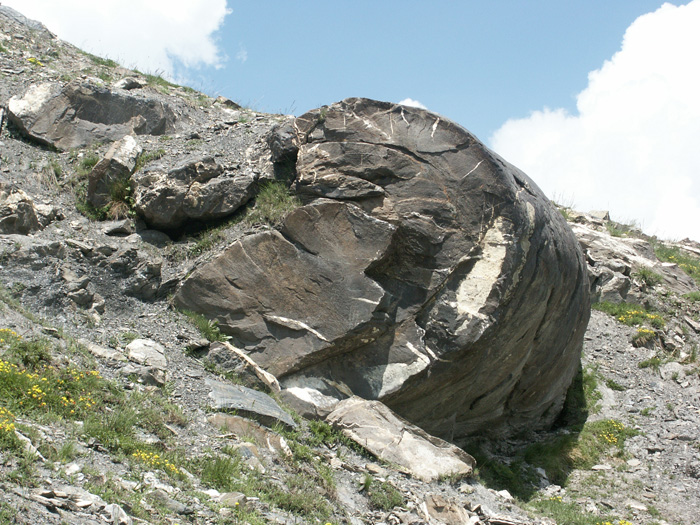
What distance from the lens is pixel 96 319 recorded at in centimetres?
895

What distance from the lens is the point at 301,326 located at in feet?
31.1

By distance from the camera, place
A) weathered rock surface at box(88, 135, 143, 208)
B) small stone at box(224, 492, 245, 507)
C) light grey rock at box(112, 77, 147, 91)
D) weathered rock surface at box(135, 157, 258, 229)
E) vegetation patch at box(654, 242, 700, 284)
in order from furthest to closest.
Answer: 1. vegetation patch at box(654, 242, 700, 284)
2. light grey rock at box(112, 77, 147, 91)
3. weathered rock surface at box(88, 135, 143, 208)
4. weathered rock surface at box(135, 157, 258, 229)
5. small stone at box(224, 492, 245, 507)

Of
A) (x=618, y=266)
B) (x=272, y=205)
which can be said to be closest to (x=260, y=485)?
A: (x=272, y=205)

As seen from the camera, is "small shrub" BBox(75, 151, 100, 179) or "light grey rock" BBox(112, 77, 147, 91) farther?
"light grey rock" BBox(112, 77, 147, 91)

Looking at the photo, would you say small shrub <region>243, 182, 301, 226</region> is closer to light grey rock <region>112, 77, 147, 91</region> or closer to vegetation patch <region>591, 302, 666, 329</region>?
light grey rock <region>112, 77, 147, 91</region>

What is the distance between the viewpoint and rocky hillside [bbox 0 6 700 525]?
6.87 m

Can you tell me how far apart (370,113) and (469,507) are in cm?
615

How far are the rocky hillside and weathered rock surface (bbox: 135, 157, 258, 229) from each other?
4 cm

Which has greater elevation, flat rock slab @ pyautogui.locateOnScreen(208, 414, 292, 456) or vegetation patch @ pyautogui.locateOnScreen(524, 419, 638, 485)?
vegetation patch @ pyautogui.locateOnScreen(524, 419, 638, 485)

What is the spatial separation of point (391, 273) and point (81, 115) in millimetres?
6995

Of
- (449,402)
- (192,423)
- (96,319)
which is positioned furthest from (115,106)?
(449,402)

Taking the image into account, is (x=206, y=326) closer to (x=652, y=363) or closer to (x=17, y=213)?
(x=17, y=213)

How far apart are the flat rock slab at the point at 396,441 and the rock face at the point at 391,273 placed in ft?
1.39

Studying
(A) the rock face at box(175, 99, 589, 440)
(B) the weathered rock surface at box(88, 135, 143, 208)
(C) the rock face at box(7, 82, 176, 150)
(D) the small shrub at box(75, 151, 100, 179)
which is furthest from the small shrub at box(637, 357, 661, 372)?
(D) the small shrub at box(75, 151, 100, 179)
